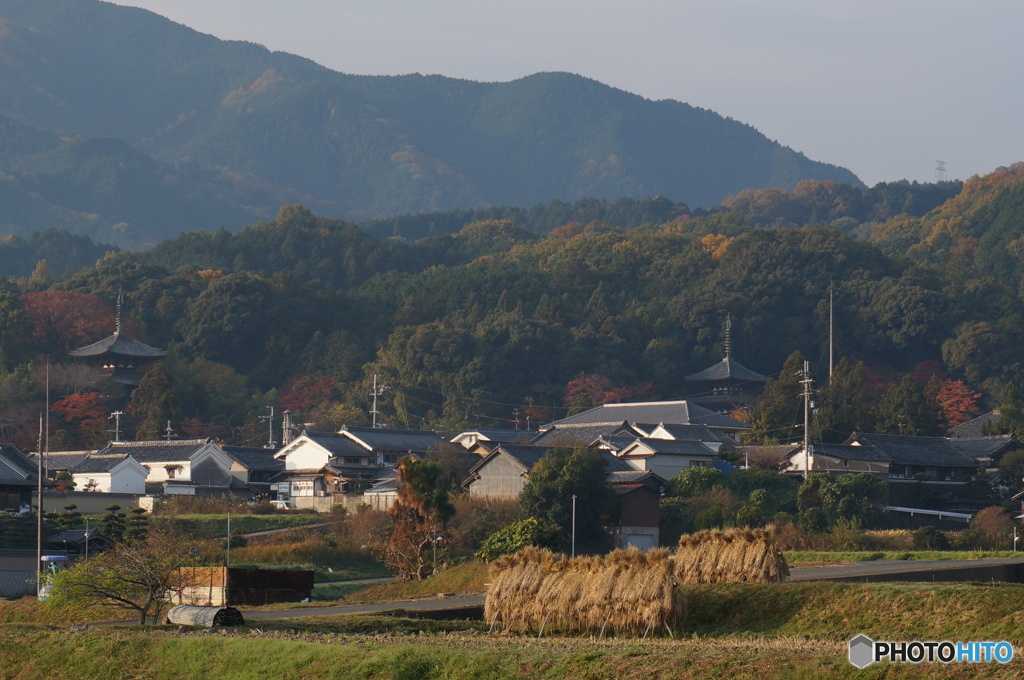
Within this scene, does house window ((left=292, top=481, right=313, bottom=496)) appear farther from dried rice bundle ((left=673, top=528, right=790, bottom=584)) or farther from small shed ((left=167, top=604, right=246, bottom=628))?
dried rice bundle ((left=673, top=528, right=790, bottom=584))

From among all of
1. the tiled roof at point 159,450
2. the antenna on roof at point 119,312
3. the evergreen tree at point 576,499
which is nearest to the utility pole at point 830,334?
the tiled roof at point 159,450

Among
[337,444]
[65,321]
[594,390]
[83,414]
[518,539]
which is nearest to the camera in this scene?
[518,539]

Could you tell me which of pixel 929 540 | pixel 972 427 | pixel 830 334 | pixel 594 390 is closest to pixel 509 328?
pixel 594 390

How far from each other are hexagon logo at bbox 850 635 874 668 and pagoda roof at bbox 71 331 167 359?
197ft

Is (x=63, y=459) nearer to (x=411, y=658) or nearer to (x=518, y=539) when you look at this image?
(x=518, y=539)

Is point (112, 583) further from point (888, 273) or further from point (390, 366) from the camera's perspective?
point (888, 273)

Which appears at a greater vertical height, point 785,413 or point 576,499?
point 785,413

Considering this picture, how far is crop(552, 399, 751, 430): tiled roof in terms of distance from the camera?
2395 inches

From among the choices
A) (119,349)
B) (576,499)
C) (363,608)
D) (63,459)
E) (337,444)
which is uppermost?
(119,349)

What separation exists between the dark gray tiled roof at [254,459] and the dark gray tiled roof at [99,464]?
14.1ft

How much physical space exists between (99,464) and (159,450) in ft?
10.6

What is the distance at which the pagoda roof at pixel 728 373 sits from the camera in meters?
→ 74.1

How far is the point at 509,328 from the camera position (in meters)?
73.8

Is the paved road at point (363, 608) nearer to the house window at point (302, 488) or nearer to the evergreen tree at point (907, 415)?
the house window at point (302, 488)
